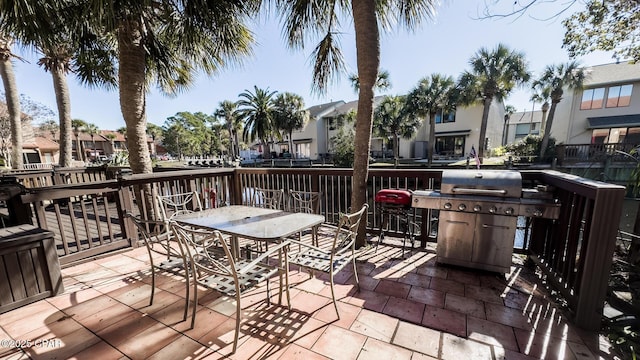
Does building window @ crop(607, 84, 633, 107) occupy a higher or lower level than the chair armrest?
higher

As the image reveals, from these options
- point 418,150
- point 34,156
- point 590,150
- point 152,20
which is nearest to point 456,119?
point 418,150

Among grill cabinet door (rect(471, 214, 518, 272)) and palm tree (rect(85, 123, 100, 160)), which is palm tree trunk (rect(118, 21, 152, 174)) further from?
palm tree (rect(85, 123, 100, 160))

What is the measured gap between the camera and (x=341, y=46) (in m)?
3.47

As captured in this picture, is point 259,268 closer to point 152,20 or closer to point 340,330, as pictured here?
point 340,330

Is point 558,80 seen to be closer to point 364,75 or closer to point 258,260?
point 364,75

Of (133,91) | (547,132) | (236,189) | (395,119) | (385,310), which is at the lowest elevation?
(385,310)

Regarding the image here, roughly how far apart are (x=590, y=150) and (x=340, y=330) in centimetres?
1851

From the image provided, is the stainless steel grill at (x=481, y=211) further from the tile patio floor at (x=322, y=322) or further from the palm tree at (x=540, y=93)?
the palm tree at (x=540, y=93)

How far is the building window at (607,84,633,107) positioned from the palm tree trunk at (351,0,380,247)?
20777 mm

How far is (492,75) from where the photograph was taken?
14.9 meters

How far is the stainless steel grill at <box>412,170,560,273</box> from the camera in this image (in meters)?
2.28

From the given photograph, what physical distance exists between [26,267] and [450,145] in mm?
24003

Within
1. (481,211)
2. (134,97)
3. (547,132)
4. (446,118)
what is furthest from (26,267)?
(446,118)

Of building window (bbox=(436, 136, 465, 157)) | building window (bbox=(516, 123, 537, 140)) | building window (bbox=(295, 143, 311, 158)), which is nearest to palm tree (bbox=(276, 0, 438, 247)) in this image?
building window (bbox=(436, 136, 465, 157))
